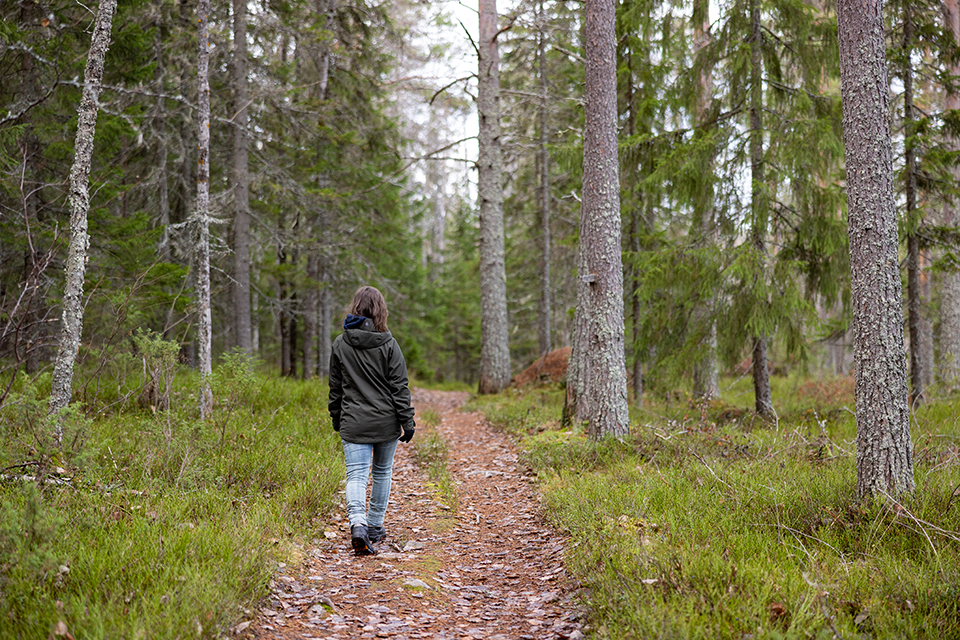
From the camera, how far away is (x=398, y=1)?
27469mm

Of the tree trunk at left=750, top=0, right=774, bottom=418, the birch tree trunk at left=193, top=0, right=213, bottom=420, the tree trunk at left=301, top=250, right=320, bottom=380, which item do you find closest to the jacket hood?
the birch tree trunk at left=193, top=0, right=213, bottom=420

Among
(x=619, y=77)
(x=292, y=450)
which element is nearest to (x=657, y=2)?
(x=619, y=77)

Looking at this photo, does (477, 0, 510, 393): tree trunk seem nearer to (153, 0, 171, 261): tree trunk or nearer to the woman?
(153, 0, 171, 261): tree trunk

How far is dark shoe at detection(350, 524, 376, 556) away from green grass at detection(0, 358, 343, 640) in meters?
0.49

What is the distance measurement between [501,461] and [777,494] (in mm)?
4273

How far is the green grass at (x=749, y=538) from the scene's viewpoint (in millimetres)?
3531

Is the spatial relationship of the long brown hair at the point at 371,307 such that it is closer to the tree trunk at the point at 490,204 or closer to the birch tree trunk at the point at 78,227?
the birch tree trunk at the point at 78,227

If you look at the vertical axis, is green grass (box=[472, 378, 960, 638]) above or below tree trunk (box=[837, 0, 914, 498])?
below

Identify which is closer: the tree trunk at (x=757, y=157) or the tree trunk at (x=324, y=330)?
the tree trunk at (x=757, y=157)

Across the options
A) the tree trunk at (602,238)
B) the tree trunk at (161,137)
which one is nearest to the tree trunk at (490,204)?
the tree trunk at (602,238)

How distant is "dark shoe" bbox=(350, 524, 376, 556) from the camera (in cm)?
530

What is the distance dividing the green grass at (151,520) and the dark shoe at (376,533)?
588 millimetres

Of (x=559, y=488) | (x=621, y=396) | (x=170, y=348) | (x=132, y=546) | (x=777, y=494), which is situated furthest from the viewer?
(x=621, y=396)

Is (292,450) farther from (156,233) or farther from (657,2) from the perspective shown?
(657,2)
